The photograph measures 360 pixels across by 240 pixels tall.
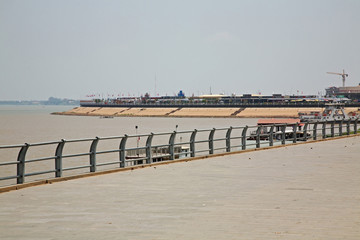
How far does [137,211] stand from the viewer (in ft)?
40.4

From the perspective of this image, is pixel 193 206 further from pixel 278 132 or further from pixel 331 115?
pixel 331 115

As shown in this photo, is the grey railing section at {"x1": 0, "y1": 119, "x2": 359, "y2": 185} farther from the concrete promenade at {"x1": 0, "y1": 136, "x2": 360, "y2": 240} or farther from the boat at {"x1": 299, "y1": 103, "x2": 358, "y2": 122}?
the boat at {"x1": 299, "y1": 103, "x2": 358, "y2": 122}

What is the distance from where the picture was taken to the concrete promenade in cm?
1034

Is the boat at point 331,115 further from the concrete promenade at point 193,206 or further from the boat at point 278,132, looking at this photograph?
the concrete promenade at point 193,206

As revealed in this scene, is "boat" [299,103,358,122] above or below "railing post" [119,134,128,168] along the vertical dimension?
below

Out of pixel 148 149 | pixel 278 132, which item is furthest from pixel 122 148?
pixel 278 132

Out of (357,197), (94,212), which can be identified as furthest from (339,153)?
(94,212)

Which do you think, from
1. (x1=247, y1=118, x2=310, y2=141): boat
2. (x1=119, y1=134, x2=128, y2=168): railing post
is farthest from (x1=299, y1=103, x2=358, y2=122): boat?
(x1=119, y1=134, x2=128, y2=168): railing post

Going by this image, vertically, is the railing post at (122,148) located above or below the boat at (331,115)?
above

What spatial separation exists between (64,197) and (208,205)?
335 centimetres

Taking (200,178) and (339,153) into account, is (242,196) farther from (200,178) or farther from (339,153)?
(339,153)

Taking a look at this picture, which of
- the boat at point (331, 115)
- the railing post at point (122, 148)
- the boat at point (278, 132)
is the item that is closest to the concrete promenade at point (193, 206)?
the railing post at point (122, 148)

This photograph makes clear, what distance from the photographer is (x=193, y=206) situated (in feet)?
42.4

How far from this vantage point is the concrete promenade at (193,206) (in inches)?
407
